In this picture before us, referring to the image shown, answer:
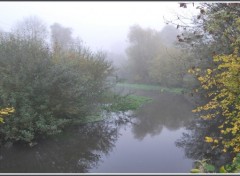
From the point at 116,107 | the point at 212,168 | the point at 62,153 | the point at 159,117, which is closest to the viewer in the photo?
the point at 212,168

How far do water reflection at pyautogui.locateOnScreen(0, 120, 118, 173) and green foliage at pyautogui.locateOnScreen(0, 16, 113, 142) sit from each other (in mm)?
578


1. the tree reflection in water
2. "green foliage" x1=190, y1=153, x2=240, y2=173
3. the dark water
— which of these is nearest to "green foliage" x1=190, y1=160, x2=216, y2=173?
"green foliage" x1=190, y1=153, x2=240, y2=173

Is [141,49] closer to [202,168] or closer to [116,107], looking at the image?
[116,107]

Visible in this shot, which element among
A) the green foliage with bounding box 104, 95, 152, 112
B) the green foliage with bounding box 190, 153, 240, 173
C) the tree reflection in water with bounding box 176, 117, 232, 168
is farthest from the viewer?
the green foliage with bounding box 104, 95, 152, 112

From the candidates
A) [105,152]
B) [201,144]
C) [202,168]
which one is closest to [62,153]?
[105,152]

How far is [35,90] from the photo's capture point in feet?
46.0

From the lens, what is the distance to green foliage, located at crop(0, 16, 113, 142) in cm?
1302

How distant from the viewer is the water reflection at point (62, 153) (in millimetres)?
11414

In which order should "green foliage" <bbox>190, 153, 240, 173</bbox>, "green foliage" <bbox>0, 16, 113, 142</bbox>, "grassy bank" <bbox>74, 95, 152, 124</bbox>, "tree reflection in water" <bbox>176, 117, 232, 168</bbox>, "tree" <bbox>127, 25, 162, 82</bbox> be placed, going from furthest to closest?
"tree" <bbox>127, 25, 162, 82</bbox> < "grassy bank" <bbox>74, 95, 152, 124</bbox> < "green foliage" <bbox>0, 16, 113, 142</bbox> < "tree reflection in water" <bbox>176, 117, 232, 168</bbox> < "green foliage" <bbox>190, 153, 240, 173</bbox>

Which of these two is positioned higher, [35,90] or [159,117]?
[35,90]

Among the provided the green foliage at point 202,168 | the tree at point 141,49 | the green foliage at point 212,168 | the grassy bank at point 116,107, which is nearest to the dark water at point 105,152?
the grassy bank at point 116,107

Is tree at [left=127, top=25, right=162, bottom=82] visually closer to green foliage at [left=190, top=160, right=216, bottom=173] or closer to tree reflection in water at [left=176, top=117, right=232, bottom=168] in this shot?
tree reflection in water at [left=176, top=117, right=232, bottom=168]

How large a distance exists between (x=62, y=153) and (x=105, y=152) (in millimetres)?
1819

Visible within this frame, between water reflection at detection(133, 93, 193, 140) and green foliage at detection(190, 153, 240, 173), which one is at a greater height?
green foliage at detection(190, 153, 240, 173)
